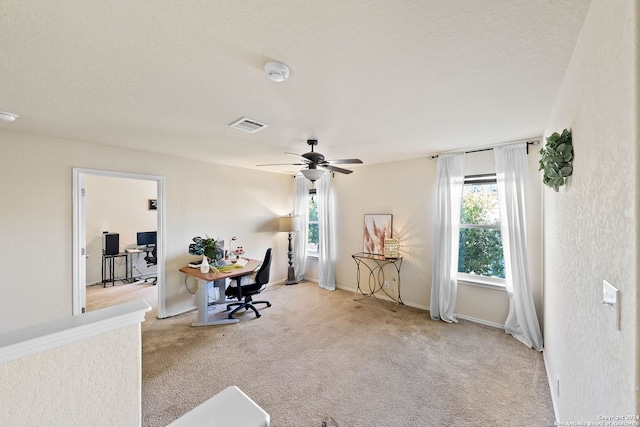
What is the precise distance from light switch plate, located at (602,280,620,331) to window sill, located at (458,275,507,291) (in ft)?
8.93

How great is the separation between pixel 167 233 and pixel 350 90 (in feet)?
11.2

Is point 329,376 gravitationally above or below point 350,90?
below

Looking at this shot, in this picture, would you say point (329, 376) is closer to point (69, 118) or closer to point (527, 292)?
point (527, 292)

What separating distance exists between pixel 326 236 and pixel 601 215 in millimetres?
4203

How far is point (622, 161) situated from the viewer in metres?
0.78

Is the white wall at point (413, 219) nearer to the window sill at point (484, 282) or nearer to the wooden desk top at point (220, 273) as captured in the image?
the window sill at point (484, 282)

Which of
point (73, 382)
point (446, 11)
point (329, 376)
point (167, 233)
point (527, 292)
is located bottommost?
point (329, 376)

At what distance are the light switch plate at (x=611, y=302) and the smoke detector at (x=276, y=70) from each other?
1765mm

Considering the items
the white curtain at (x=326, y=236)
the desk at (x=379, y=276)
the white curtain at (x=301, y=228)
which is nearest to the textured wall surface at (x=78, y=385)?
the desk at (x=379, y=276)

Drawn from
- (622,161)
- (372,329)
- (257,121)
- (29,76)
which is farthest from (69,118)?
(372,329)

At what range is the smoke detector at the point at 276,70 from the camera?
4.81ft

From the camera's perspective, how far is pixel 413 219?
4012 mm

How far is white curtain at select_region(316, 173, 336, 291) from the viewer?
497 centimetres

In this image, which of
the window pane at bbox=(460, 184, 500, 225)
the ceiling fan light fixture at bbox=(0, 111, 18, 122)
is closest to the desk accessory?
the window pane at bbox=(460, 184, 500, 225)
